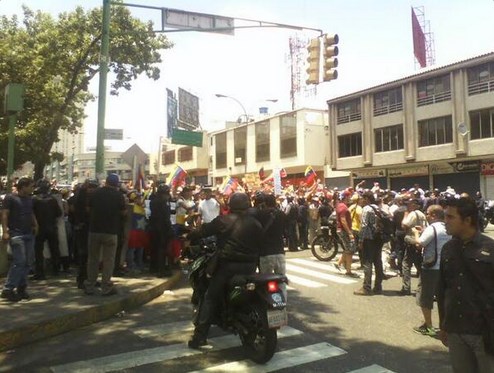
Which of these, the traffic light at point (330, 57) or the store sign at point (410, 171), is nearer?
the traffic light at point (330, 57)

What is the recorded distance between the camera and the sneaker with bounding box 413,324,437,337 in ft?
20.1

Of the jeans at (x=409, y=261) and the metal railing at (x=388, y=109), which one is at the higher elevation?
the metal railing at (x=388, y=109)

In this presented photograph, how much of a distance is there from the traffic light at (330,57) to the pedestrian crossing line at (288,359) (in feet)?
26.6

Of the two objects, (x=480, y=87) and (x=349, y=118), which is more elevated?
(x=480, y=87)

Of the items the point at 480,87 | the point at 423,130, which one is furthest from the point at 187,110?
the point at 480,87

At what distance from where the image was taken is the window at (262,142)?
4850 centimetres

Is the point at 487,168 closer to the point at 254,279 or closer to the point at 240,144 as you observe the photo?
the point at 240,144

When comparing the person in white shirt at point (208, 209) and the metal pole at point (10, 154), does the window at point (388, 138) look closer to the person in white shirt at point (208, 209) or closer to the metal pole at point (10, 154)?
the person in white shirt at point (208, 209)

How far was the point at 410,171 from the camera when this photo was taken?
1425 inches

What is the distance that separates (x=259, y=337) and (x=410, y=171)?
110ft

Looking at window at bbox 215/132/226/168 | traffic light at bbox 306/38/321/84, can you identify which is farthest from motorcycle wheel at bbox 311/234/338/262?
window at bbox 215/132/226/168

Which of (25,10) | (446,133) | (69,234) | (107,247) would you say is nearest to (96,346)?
(107,247)

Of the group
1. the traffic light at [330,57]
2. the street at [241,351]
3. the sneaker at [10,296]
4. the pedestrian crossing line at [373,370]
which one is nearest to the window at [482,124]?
the traffic light at [330,57]

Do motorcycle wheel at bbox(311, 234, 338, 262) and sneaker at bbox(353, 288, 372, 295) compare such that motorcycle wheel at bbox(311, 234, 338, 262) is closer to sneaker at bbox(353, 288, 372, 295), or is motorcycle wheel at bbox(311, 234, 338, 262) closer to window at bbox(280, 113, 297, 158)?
sneaker at bbox(353, 288, 372, 295)
